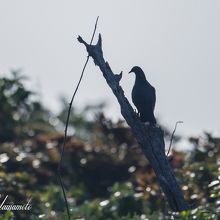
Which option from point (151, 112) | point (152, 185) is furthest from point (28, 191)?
point (151, 112)

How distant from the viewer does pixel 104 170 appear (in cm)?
1405

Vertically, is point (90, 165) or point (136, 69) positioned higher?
point (90, 165)

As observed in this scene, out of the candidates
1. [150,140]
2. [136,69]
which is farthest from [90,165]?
[150,140]

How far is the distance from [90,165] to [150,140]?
664 centimetres

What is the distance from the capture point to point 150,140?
7.46 m

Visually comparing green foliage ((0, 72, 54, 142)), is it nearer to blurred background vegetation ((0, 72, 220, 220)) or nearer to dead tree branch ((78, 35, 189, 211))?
blurred background vegetation ((0, 72, 220, 220))

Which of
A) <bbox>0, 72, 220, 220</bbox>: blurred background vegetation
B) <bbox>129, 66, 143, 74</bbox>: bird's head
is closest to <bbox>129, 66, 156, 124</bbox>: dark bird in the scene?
<bbox>129, 66, 143, 74</bbox>: bird's head

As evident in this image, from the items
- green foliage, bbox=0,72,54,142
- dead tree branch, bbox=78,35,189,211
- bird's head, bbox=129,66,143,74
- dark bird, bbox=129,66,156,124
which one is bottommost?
dead tree branch, bbox=78,35,189,211

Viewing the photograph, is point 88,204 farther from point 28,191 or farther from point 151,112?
point 151,112

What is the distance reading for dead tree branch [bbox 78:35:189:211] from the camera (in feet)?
24.1

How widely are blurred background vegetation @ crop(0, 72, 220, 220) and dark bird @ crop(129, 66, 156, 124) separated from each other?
4.07ft

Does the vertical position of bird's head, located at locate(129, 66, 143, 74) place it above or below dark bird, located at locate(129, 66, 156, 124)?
above

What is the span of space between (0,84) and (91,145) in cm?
199

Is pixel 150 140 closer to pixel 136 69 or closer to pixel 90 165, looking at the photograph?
pixel 136 69
